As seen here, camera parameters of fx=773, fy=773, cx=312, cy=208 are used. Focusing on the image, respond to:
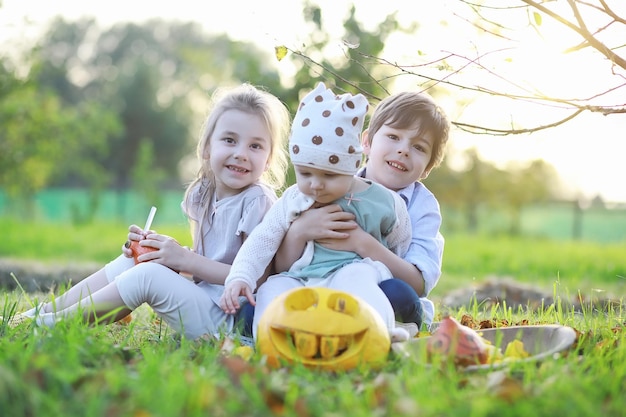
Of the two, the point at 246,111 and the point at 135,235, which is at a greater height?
the point at 246,111

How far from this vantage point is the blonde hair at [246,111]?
3.66 meters

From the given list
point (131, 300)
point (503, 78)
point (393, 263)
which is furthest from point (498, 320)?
point (131, 300)

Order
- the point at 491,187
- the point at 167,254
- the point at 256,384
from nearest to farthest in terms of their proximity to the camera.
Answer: the point at 256,384, the point at 167,254, the point at 491,187

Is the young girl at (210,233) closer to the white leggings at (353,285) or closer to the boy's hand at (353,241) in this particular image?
the white leggings at (353,285)

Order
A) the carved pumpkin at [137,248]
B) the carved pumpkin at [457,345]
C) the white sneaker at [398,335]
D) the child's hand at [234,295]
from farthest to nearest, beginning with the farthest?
1. the carved pumpkin at [137,248]
2. the child's hand at [234,295]
3. the white sneaker at [398,335]
4. the carved pumpkin at [457,345]

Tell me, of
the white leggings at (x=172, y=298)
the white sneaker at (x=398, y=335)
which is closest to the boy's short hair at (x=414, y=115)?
the white sneaker at (x=398, y=335)

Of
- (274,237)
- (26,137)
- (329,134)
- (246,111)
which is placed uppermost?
(26,137)

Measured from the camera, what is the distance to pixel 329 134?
2857 millimetres

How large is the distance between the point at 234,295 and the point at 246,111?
3.28 ft

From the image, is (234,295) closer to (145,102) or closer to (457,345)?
(457,345)

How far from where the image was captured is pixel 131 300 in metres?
3.24

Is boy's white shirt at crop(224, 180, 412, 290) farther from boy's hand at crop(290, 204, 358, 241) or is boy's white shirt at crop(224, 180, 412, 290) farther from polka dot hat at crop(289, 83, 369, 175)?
polka dot hat at crop(289, 83, 369, 175)

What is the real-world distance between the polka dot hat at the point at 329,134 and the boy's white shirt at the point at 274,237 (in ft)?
0.98

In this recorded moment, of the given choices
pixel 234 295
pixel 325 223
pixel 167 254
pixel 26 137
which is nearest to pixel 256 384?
pixel 234 295
